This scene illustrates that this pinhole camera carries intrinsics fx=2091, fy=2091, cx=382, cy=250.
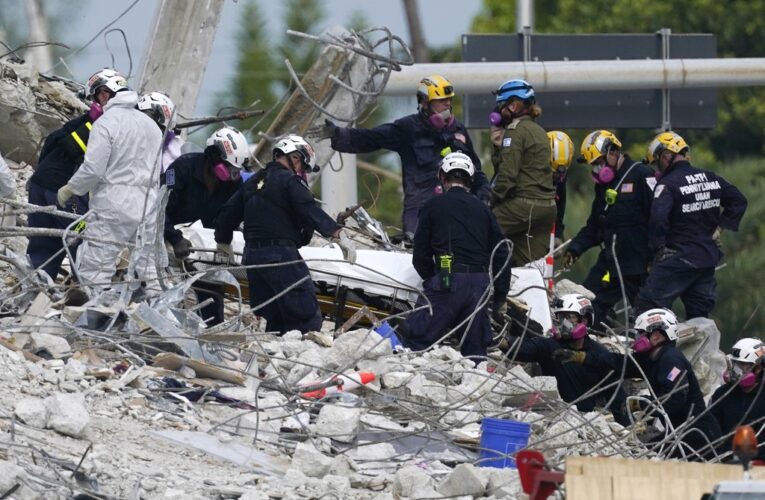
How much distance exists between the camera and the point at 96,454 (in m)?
10.6

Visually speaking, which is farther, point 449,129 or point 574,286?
point 574,286

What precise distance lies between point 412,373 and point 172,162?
2868mm

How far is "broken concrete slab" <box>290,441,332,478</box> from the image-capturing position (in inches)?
436

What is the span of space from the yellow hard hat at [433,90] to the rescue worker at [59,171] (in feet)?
7.68

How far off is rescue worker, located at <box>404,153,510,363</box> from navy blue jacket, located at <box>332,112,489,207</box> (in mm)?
1559

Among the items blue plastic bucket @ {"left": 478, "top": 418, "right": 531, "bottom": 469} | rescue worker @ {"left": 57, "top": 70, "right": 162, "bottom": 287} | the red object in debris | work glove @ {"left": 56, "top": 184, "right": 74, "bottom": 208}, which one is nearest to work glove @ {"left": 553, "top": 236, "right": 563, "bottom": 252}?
rescue worker @ {"left": 57, "top": 70, "right": 162, "bottom": 287}

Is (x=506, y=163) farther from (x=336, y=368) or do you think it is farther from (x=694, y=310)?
(x=336, y=368)

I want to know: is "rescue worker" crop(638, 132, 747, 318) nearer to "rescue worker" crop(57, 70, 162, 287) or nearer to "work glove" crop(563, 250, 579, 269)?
"work glove" crop(563, 250, 579, 269)

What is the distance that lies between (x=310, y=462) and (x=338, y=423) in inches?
31.1

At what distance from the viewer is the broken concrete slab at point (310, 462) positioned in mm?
11086

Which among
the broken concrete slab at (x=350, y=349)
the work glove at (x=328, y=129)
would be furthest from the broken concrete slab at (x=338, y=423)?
the work glove at (x=328, y=129)

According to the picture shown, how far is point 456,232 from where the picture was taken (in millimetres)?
14156

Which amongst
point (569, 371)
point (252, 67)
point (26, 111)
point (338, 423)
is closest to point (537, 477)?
point (338, 423)

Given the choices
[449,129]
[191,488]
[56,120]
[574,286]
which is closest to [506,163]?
[449,129]
